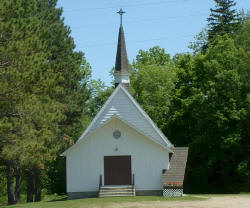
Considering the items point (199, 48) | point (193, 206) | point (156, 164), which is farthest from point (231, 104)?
point (199, 48)

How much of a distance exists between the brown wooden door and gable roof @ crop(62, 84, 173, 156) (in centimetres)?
227

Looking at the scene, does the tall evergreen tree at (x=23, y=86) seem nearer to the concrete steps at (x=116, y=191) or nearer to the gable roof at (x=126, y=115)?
the concrete steps at (x=116, y=191)

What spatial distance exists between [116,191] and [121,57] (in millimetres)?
10219

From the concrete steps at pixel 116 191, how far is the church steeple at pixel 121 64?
7.64m

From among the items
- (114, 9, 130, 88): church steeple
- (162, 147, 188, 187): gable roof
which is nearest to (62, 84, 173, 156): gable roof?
(162, 147, 188, 187): gable roof

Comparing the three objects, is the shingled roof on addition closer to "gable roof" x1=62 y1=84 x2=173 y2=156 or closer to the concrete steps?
"gable roof" x1=62 y1=84 x2=173 y2=156

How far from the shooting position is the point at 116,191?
27.6m

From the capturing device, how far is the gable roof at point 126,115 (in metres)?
30.2

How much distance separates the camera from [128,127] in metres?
28.9

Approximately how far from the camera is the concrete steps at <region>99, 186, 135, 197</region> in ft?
90.3

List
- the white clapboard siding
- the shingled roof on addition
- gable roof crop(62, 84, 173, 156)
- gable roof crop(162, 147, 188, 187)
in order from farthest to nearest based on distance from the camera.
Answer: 1. the shingled roof on addition
2. gable roof crop(62, 84, 173, 156)
3. the white clapboard siding
4. gable roof crop(162, 147, 188, 187)

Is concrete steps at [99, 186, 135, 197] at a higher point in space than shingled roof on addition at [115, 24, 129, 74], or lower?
lower

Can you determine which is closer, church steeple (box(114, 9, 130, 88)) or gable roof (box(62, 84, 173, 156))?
gable roof (box(62, 84, 173, 156))

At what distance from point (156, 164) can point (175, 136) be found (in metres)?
13.2
